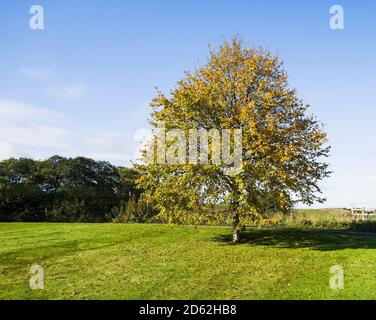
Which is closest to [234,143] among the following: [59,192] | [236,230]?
[236,230]

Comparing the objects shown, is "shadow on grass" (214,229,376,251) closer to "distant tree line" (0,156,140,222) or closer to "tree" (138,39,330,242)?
"tree" (138,39,330,242)

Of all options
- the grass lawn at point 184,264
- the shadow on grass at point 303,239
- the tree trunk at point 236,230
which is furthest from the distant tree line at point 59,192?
the tree trunk at point 236,230

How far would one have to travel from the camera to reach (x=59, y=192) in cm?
4431

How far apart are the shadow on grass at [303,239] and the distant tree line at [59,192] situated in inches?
451

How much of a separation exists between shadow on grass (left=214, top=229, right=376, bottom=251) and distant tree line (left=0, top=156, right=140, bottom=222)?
11450 mm

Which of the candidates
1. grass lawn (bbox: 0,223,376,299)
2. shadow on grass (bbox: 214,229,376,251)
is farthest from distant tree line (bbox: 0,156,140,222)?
shadow on grass (bbox: 214,229,376,251)

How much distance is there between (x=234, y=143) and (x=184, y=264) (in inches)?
279

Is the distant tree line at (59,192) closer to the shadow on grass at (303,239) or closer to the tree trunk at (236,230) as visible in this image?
the shadow on grass at (303,239)

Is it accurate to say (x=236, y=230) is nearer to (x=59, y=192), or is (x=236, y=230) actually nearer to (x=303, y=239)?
(x=303, y=239)

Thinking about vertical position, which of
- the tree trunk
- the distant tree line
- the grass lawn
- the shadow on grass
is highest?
the distant tree line

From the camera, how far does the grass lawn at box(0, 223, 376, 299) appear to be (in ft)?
48.0

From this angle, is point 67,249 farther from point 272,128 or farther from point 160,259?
point 272,128

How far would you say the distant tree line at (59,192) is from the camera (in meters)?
40.4
